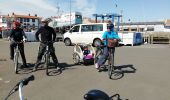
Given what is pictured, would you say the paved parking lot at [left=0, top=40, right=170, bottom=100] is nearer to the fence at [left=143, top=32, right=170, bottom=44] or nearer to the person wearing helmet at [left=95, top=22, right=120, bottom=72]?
the person wearing helmet at [left=95, top=22, right=120, bottom=72]

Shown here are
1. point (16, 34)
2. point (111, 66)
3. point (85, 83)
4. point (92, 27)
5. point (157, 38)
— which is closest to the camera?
point (85, 83)

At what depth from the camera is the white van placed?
Result: 79.8ft

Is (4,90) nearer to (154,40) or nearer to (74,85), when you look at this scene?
(74,85)

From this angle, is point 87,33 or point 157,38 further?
point 157,38

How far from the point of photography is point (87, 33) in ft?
81.6

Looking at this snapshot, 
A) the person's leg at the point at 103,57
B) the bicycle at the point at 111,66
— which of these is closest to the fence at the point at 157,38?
the bicycle at the point at 111,66

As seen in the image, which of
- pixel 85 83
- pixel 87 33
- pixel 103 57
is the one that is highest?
pixel 87 33

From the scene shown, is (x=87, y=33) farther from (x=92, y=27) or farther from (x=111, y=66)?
(x=111, y=66)

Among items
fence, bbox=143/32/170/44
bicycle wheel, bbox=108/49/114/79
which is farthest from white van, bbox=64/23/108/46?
bicycle wheel, bbox=108/49/114/79

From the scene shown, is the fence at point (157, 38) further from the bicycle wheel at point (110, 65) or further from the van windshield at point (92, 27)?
the bicycle wheel at point (110, 65)

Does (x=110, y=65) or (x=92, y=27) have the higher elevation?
(x=92, y=27)

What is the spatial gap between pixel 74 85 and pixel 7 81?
6.84 feet

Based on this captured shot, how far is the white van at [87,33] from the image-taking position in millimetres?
24312

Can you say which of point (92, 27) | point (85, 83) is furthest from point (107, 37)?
point (92, 27)
